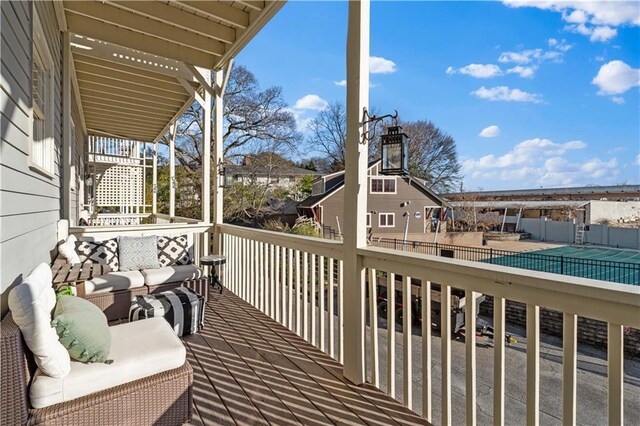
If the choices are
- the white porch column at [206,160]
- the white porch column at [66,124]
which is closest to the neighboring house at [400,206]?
the white porch column at [206,160]

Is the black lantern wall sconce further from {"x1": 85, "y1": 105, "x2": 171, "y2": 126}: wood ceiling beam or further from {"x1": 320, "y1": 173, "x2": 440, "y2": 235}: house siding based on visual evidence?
{"x1": 320, "y1": 173, "x2": 440, "y2": 235}: house siding

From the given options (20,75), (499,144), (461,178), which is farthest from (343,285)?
(461,178)

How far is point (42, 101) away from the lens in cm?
304

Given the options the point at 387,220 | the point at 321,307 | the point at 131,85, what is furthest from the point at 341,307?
the point at 387,220

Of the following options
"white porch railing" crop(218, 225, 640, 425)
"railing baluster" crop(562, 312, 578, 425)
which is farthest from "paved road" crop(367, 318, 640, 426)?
"railing baluster" crop(562, 312, 578, 425)

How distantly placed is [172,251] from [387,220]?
16.1m

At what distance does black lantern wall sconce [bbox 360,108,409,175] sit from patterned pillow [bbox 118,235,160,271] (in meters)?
3.21

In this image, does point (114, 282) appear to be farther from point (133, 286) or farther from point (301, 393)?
point (301, 393)

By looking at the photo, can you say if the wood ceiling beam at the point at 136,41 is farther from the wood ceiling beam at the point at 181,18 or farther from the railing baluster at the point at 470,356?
the railing baluster at the point at 470,356

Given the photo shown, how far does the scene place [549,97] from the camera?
1977cm

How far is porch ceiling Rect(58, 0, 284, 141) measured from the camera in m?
3.78

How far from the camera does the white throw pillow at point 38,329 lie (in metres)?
1.39

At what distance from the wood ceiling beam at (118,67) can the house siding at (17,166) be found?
2695 mm

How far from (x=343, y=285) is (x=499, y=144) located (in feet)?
75.0
